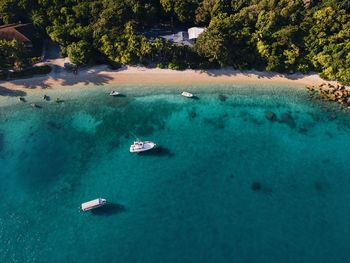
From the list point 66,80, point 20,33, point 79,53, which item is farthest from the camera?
point 20,33

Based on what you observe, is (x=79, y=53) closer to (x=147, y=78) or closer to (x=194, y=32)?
(x=147, y=78)

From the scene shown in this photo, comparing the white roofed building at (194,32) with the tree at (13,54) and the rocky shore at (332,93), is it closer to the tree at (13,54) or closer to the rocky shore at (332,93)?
the rocky shore at (332,93)

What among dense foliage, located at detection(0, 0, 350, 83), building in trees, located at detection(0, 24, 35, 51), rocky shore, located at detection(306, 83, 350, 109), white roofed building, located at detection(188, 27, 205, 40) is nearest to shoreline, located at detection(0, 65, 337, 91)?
dense foliage, located at detection(0, 0, 350, 83)

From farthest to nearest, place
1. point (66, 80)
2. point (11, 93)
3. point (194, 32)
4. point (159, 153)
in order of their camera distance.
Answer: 1. point (194, 32)
2. point (66, 80)
3. point (11, 93)
4. point (159, 153)

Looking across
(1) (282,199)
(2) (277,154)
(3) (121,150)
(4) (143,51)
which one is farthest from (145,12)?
(1) (282,199)

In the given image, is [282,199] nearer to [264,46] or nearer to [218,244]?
[218,244]

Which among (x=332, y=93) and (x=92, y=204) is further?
(x=332, y=93)

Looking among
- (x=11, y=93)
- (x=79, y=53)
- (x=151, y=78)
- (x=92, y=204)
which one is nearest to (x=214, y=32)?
(x=151, y=78)
